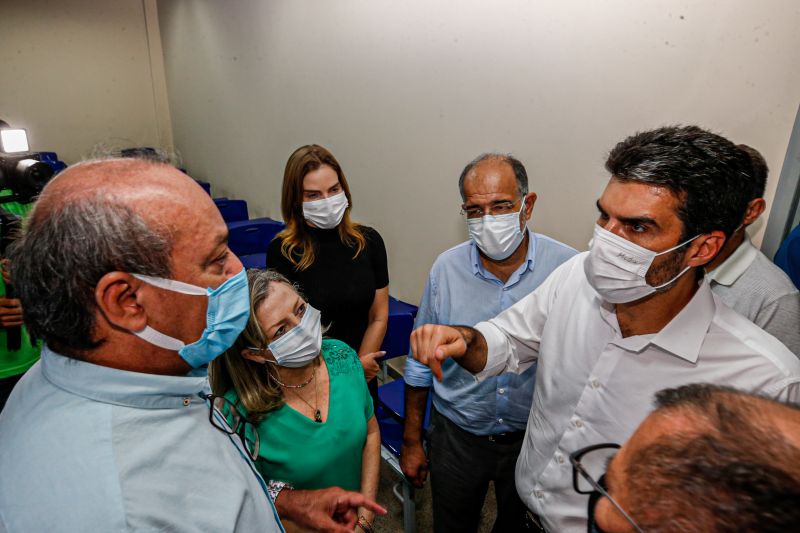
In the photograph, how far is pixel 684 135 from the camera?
3.16ft

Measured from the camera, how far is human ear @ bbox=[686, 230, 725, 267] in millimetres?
972

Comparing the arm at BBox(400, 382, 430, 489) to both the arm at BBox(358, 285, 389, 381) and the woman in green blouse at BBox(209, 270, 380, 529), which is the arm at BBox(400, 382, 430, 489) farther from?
the arm at BBox(358, 285, 389, 381)

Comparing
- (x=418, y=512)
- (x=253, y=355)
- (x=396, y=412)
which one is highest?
(x=253, y=355)

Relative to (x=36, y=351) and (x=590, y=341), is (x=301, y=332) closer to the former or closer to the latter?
(x=590, y=341)

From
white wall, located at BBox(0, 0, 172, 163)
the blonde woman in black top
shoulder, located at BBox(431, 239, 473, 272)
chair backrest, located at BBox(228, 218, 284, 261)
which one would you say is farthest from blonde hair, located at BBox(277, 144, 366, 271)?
white wall, located at BBox(0, 0, 172, 163)

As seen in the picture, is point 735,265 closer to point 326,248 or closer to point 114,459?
point 326,248

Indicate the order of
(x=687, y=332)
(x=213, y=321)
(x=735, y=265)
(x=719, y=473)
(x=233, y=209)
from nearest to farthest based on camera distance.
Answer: (x=719, y=473)
(x=213, y=321)
(x=687, y=332)
(x=735, y=265)
(x=233, y=209)

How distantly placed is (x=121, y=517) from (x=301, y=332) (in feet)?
2.26

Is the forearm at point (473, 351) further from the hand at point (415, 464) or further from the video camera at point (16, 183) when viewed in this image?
the video camera at point (16, 183)

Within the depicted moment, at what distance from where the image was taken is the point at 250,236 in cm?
371

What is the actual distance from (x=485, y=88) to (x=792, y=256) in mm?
1532

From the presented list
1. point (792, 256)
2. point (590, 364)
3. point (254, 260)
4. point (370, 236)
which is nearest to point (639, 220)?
point (590, 364)

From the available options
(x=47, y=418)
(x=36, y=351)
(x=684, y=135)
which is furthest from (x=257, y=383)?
(x=36, y=351)

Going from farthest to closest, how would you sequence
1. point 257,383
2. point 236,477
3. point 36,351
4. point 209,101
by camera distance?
point 209,101
point 36,351
point 257,383
point 236,477
